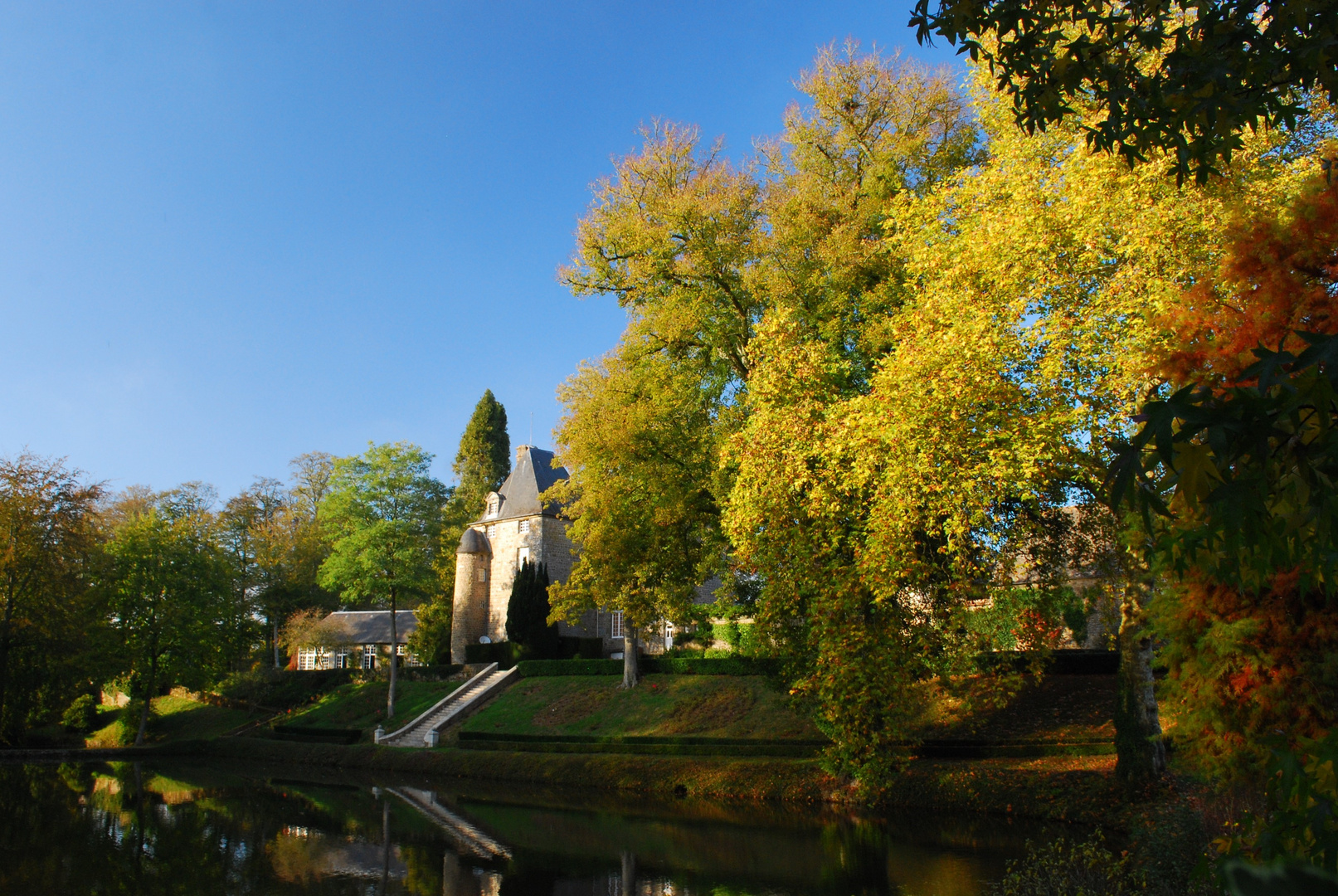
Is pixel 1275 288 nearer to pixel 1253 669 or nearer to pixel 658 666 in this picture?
pixel 1253 669

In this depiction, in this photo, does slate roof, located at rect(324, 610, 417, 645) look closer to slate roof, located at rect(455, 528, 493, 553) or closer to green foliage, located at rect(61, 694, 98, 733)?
slate roof, located at rect(455, 528, 493, 553)

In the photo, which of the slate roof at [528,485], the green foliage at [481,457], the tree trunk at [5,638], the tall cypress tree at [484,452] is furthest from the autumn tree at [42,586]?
the tall cypress tree at [484,452]

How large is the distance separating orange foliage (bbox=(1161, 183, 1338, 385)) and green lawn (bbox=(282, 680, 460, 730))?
30343 millimetres

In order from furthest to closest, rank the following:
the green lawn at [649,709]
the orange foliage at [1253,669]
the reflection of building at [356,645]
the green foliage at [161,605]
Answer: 1. the reflection of building at [356,645]
2. the green foliage at [161,605]
3. the green lawn at [649,709]
4. the orange foliage at [1253,669]

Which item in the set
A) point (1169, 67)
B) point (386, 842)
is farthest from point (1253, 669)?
point (386, 842)

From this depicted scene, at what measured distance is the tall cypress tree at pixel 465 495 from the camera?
41.8m

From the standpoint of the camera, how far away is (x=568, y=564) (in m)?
41.2

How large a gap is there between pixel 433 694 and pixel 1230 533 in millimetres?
34356

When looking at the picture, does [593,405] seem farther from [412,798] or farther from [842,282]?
[412,798]

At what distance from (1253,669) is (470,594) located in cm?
3569

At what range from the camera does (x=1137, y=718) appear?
1395cm

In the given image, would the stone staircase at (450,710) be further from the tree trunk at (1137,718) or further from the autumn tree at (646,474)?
the tree trunk at (1137,718)

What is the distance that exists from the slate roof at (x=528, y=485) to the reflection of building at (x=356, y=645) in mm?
7633

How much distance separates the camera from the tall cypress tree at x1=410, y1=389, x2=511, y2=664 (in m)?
41.8
